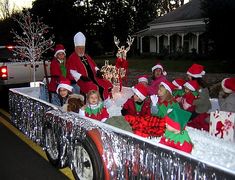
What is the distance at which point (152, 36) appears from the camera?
4216 centimetres

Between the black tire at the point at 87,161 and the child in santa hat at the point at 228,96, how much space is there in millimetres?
2310

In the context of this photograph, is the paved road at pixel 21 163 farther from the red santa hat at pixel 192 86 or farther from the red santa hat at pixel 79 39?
the red santa hat at pixel 192 86

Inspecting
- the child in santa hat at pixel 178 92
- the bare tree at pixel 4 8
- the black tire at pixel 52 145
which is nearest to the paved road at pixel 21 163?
the black tire at pixel 52 145

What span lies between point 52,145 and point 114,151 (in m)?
1.71

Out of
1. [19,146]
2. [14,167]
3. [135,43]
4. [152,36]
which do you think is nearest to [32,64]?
[19,146]

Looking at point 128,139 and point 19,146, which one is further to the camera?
point 19,146

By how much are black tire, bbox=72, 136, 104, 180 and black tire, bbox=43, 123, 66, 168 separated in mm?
596

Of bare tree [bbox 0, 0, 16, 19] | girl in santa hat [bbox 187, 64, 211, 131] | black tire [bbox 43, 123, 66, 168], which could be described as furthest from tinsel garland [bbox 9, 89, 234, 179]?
bare tree [bbox 0, 0, 16, 19]

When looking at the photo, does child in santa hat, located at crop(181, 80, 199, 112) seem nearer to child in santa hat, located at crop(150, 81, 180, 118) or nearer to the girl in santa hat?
the girl in santa hat

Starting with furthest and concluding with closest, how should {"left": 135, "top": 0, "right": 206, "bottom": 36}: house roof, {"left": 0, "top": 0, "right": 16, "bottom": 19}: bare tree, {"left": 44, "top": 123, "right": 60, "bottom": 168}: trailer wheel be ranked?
{"left": 0, "top": 0, "right": 16, "bottom": 19}: bare tree, {"left": 135, "top": 0, "right": 206, "bottom": 36}: house roof, {"left": 44, "top": 123, "right": 60, "bottom": 168}: trailer wheel

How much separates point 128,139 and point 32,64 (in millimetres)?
7423

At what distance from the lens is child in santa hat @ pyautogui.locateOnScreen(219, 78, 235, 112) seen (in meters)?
5.05

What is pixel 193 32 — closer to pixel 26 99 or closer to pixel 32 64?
pixel 32 64

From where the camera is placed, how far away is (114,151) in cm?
353
